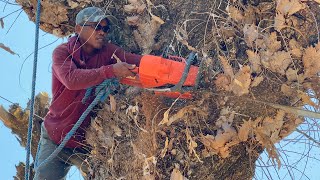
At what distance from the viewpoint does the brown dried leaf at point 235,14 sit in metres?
3.80

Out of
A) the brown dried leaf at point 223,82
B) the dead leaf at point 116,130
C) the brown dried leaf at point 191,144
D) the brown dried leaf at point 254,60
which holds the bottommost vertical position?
the dead leaf at point 116,130

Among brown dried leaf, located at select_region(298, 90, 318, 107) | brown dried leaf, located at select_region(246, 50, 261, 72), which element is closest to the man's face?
brown dried leaf, located at select_region(246, 50, 261, 72)

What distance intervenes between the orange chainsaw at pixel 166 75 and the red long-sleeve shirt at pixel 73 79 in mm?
152

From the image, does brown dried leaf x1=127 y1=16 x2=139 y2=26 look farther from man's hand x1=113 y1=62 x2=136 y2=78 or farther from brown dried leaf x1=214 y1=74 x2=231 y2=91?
brown dried leaf x1=214 y1=74 x2=231 y2=91

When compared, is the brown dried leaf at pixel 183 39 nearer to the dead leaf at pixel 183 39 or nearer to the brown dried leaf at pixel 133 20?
the dead leaf at pixel 183 39

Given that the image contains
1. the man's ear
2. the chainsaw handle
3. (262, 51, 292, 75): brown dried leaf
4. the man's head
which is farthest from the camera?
the man's ear

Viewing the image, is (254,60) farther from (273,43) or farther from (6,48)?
(6,48)

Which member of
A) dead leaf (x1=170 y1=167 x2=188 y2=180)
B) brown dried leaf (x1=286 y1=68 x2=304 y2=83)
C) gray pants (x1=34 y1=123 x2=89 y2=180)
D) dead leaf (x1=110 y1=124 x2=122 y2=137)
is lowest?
gray pants (x1=34 y1=123 x2=89 y2=180)

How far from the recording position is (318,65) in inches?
145

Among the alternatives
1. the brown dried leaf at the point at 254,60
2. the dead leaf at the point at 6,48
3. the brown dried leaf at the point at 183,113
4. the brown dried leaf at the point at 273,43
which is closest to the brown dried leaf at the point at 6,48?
the dead leaf at the point at 6,48

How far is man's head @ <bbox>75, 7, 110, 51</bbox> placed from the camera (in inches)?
164

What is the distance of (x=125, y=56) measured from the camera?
13.5 feet

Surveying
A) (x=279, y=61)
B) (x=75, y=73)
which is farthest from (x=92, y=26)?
(x=279, y=61)

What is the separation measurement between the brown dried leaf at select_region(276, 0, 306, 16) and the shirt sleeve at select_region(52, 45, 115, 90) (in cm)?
110
